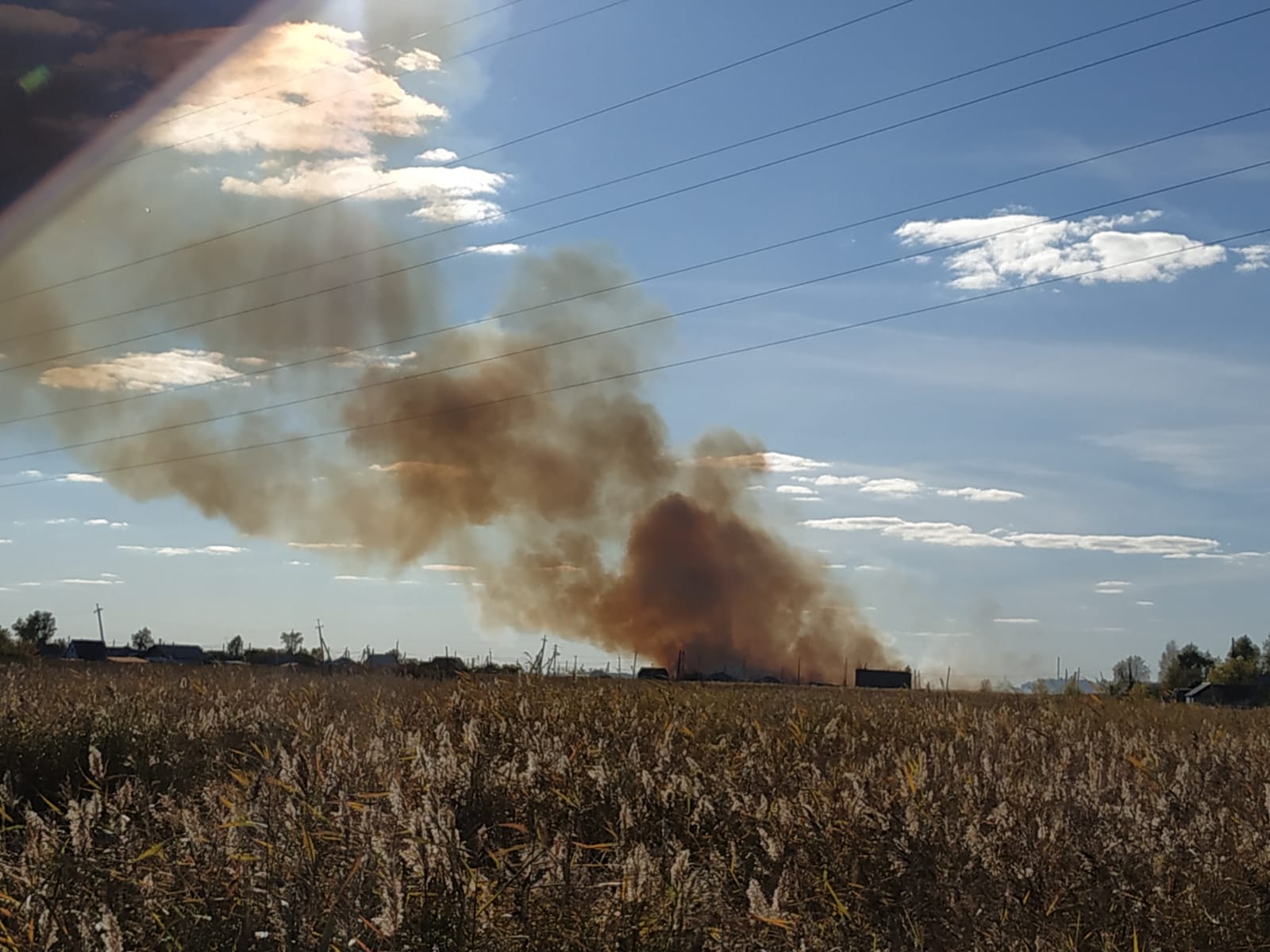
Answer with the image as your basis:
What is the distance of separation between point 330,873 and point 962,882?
293cm

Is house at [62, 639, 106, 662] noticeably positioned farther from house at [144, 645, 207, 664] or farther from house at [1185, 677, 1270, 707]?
house at [1185, 677, 1270, 707]

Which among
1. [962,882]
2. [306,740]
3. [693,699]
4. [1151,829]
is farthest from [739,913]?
[693,699]

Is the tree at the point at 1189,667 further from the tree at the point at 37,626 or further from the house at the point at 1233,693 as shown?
the tree at the point at 37,626

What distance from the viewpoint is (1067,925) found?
213 inches

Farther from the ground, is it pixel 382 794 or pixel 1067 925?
pixel 382 794

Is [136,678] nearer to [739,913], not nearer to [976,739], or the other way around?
[976,739]

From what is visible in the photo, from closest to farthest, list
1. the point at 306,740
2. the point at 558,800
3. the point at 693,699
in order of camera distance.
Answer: the point at 558,800 → the point at 306,740 → the point at 693,699

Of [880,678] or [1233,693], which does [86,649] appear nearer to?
[880,678]

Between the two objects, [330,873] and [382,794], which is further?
[382,794]

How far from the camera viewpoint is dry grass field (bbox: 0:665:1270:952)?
4.80 m

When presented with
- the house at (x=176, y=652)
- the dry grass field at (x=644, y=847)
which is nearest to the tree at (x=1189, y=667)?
the house at (x=176, y=652)

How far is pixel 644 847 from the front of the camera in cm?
478

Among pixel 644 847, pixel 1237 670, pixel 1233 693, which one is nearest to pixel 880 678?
pixel 1233 693

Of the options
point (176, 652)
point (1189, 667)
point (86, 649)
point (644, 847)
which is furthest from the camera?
point (1189, 667)
